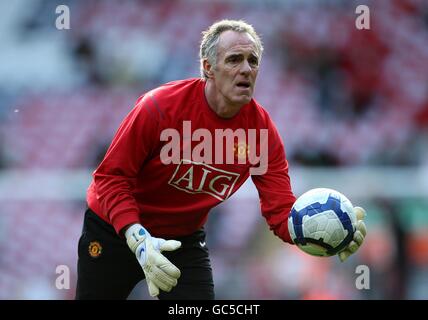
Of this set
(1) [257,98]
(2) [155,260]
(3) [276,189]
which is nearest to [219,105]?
(3) [276,189]

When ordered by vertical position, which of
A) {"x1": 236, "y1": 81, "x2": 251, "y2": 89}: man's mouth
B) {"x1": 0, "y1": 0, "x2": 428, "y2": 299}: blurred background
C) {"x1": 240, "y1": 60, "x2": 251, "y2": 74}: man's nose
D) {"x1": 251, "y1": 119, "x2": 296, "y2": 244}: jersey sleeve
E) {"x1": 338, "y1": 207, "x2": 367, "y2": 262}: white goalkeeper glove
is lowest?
{"x1": 338, "y1": 207, "x2": 367, "y2": 262}: white goalkeeper glove

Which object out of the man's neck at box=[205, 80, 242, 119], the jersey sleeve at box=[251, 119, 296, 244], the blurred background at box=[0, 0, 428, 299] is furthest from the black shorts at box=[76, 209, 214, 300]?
→ the blurred background at box=[0, 0, 428, 299]

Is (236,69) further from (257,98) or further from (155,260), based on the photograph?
(257,98)

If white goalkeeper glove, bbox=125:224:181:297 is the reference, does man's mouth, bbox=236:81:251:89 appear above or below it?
above

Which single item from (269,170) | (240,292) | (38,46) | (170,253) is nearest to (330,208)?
(269,170)

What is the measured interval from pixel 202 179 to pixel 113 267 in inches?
29.8

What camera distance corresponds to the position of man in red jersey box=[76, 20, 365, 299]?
451 centimetres

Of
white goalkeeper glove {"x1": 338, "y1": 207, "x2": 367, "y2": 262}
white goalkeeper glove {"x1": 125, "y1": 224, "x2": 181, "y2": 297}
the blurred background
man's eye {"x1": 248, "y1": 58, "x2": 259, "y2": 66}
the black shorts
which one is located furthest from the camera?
the blurred background

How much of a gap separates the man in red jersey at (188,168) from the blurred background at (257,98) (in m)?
4.74

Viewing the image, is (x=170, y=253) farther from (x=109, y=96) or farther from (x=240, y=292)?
(x=109, y=96)

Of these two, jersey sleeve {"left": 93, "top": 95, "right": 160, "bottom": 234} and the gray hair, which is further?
the gray hair

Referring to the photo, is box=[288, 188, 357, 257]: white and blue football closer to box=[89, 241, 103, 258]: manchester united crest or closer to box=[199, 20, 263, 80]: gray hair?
box=[199, 20, 263, 80]: gray hair

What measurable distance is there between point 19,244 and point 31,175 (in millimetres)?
895
